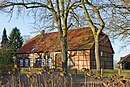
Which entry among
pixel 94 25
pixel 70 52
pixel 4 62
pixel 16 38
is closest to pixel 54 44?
pixel 70 52

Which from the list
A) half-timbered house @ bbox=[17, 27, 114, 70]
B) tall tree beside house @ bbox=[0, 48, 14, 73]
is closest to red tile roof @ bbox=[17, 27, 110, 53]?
half-timbered house @ bbox=[17, 27, 114, 70]

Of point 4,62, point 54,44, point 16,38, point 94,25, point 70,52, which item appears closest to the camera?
point 4,62

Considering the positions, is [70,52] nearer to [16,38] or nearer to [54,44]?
→ [54,44]

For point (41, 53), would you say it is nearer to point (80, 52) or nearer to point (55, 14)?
point (80, 52)

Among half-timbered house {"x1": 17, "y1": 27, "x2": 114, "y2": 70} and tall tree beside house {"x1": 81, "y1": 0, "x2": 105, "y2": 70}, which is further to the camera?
half-timbered house {"x1": 17, "y1": 27, "x2": 114, "y2": 70}

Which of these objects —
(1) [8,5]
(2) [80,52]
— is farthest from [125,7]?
(2) [80,52]

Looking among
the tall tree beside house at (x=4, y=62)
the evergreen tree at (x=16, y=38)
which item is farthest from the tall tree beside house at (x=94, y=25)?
the evergreen tree at (x=16, y=38)

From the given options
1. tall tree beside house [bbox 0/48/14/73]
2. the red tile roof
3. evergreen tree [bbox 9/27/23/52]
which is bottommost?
tall tree beside house [bbox 0/48/14/73]

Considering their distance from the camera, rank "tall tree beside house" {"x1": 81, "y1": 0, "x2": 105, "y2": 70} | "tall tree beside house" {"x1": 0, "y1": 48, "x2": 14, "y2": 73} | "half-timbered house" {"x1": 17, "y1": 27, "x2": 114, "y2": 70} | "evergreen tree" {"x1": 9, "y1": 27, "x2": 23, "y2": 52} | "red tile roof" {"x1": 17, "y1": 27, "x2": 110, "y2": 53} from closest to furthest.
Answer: "tall tree beside house" {"x1": 0, "y1": 48, "x2": 14, "y2": 73}, "tall tree beside house" {"x1": 81, "y1": 0, "x2": 105, "y2": 70}, "half-timbered house" {"x1": 17, "y1": 27, "x2": 114, "y2": 70}, "red tile roof" {"x1": 17, "y1": 27, "x2": 110, "y2": 53}, "evergreen tree" {"x1": 9, "y1": 27, "x2": 23, "y2": 52}

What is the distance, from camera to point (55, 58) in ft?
139

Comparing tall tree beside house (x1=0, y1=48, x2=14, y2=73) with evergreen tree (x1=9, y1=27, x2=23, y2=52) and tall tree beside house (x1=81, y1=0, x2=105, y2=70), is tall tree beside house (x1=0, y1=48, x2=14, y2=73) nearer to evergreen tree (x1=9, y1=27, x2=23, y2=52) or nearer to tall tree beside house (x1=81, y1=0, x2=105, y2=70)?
tall tree beside house (x1=81, y1=0, x2=105, y2=70)

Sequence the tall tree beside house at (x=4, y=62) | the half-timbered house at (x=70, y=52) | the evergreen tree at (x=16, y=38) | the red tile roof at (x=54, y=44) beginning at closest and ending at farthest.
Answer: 1. the tall tree beside house at (x=4, y=62)
2. the half-timbered house at (x=70, y=52)
3. the red tile roof at (x=54, y=44)
4. the evergreen tree at (x=16, y=38)

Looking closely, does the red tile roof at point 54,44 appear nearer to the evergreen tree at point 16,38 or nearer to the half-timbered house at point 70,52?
the half-timbered house at point 70,52

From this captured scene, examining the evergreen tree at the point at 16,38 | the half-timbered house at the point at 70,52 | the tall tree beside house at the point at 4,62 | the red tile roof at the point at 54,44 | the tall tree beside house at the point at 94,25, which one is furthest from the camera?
the evergreen tree at the point at 16,38
